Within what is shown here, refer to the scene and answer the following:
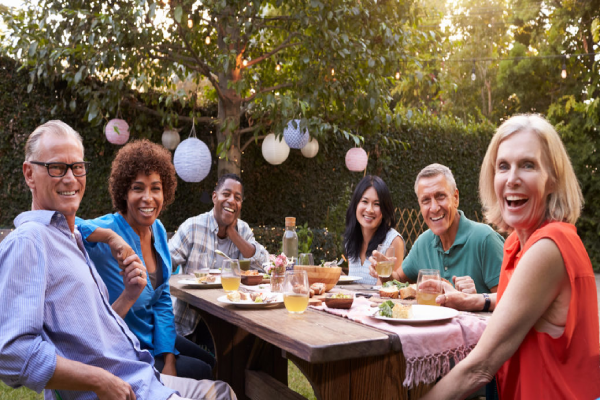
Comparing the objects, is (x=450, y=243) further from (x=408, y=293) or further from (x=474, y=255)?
(x=408, y=293)

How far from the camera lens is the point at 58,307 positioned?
1.58 metres

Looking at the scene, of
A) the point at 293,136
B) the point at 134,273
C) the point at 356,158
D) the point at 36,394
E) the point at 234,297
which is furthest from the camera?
the point at 356,158

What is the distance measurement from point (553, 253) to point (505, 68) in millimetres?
14463

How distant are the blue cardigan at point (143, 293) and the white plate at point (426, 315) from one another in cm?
121

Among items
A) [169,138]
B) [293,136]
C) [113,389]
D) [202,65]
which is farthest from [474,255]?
[169,138]

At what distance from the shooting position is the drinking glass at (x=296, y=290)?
6.53 feet

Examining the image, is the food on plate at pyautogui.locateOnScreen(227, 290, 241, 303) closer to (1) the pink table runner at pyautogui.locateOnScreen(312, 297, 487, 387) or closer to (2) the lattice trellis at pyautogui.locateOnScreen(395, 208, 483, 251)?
(1) the pink table runner at pyautogui.locateOnScreen(312, 297, 487, 387)

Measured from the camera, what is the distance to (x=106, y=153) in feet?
23.8

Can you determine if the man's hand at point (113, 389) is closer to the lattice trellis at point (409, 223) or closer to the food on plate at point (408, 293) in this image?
the food on plate at point (408, 293)

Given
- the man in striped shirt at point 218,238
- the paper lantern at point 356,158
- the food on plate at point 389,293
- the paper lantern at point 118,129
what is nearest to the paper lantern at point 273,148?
the paper lantern at point 356,158

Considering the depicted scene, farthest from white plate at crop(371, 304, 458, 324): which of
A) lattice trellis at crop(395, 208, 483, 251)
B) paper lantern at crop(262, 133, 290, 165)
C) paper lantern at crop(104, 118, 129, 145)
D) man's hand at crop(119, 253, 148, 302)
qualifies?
lattice trellis at crop(395, 208, 483, 251)

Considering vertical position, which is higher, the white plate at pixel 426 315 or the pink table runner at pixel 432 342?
the white plate at pixel 426 315

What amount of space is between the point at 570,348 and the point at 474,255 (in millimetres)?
1271

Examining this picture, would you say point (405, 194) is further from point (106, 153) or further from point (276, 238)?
point (106, 153)
